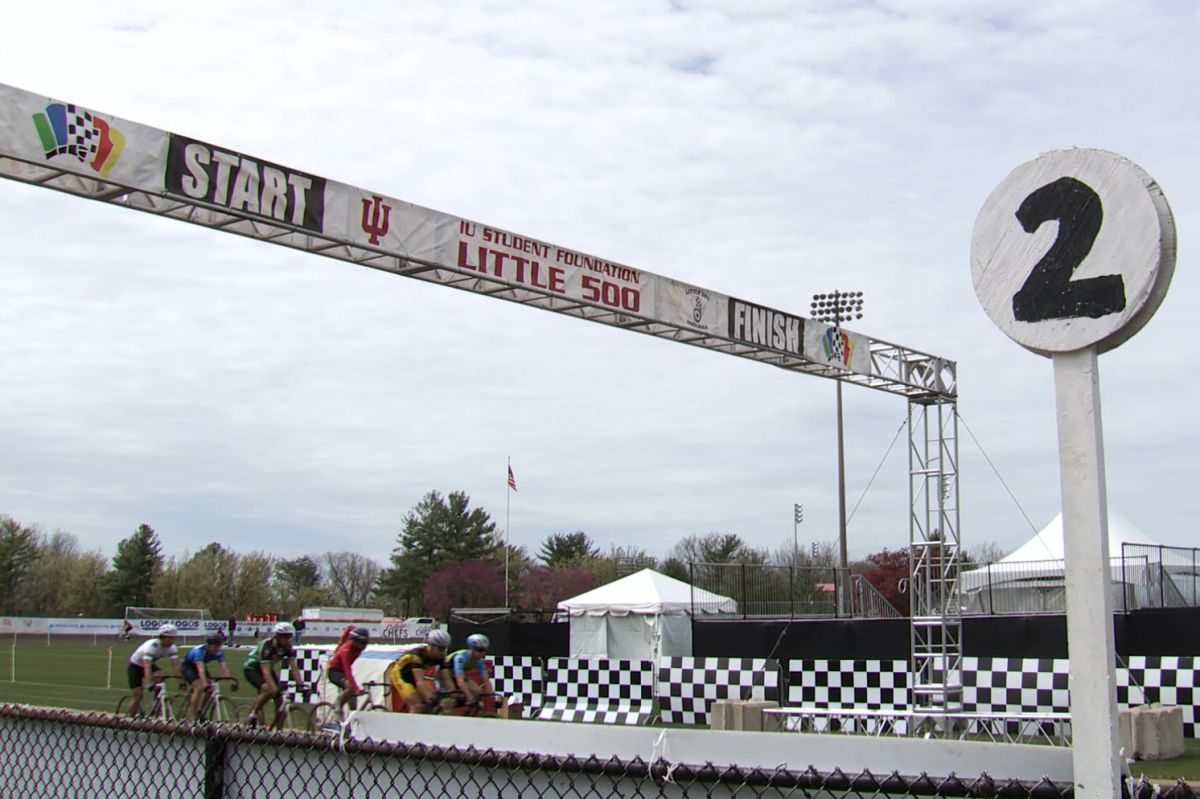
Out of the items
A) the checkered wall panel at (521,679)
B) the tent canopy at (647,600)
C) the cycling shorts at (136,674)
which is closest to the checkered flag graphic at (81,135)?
the cycling shorts at (136,674)

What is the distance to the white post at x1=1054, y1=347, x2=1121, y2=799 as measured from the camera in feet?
6.91

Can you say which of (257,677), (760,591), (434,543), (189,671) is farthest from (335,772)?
(434,543)

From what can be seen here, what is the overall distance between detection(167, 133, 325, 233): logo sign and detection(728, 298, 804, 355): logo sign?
21.8ft

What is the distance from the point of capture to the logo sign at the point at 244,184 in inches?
475

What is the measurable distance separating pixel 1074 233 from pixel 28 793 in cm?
359

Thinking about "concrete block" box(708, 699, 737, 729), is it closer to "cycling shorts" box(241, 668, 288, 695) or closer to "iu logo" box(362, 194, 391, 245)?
"cycling shorts" box(241, 668, 288, 695)

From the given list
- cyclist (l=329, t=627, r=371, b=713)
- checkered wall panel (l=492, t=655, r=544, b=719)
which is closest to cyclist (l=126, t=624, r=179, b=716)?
cyclist (l=329, t=627, r=371, b=713)

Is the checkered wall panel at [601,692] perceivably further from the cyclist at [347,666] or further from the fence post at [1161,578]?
the fence post at [1161,578]

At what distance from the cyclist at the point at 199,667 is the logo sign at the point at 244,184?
19.0 ft

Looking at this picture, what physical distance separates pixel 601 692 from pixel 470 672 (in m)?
7.04

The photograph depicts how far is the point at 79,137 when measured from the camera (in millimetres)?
11477

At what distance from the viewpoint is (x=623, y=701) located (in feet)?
64.0

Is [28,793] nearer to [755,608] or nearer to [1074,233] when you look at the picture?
[1074,233]

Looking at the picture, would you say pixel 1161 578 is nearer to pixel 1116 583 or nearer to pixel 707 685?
pixel 1116 583
